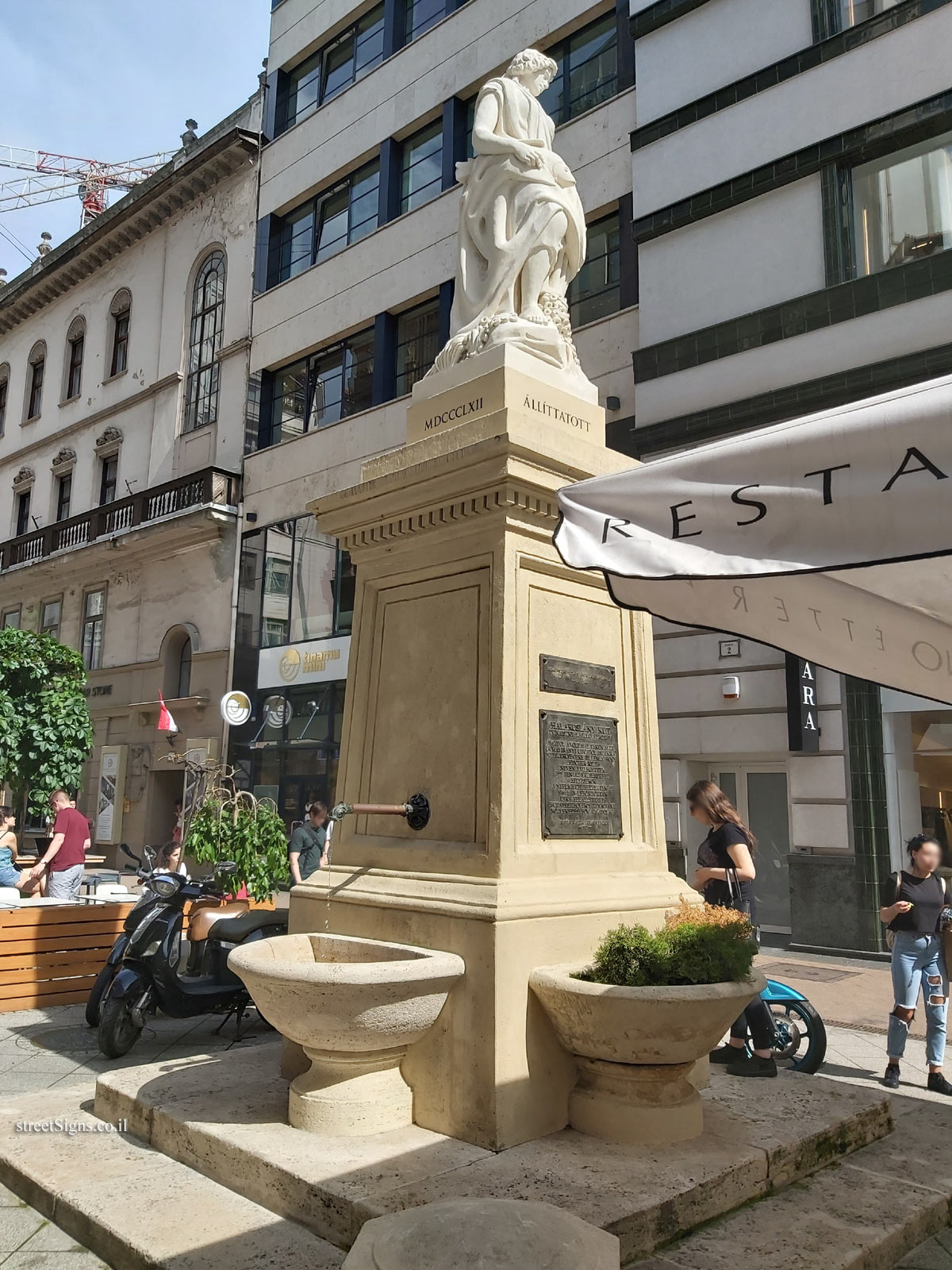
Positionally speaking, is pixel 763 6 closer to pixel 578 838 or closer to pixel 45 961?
pixel 578 838

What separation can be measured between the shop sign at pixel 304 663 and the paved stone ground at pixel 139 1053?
1236 centimetres

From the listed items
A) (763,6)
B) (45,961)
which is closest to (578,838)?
(45,961)

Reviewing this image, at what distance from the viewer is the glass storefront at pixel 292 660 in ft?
68.7

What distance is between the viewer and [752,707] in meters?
13.6

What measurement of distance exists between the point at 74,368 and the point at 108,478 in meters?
5.15

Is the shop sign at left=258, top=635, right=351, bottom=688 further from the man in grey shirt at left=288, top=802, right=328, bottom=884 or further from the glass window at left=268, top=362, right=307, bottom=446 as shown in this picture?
the man in grey shirt at left=288, top=802, right=328, bottom=884

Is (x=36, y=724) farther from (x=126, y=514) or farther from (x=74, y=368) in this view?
(x=74, y=368)

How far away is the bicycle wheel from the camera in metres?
6.45

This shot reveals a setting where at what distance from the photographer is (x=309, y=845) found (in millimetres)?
12172

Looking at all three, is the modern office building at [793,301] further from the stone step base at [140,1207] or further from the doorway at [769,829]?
the stone step base at [140,1207]

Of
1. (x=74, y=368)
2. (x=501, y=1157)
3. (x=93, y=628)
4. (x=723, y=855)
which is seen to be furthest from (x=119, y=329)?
(x=501, y=1157)

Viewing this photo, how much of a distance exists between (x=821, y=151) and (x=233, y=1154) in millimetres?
14247

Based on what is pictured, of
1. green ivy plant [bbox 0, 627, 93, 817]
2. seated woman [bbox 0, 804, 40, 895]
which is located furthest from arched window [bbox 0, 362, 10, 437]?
seated woman [bbox 0, 804, 40, 895]

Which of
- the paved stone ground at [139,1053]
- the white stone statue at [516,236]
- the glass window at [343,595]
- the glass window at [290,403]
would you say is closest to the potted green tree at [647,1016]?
the paved stone ground at [139,1053]
